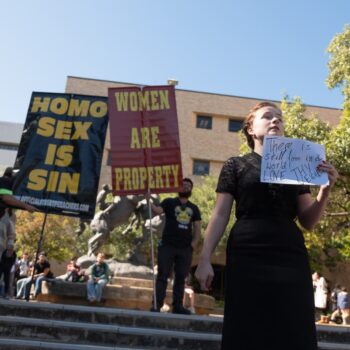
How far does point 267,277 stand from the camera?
216cm

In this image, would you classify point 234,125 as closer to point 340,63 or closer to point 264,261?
point 340,63

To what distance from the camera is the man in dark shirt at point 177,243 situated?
22.2 feet

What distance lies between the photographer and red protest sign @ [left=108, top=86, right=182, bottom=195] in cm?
766

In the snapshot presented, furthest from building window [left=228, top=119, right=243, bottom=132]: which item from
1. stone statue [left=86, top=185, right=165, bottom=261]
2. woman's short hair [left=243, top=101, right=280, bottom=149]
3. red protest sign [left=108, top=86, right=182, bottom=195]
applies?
woman's short hair [left=243, top=101, right=280, bottom=149]

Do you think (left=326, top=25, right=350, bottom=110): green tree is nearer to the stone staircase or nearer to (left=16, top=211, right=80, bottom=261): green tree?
the stone staircase

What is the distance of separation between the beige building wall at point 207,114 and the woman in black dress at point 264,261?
114 feet

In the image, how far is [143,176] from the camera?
768 cm

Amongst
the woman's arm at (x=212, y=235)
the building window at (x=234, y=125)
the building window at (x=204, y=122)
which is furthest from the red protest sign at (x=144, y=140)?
the building window at (x=234, y=125)

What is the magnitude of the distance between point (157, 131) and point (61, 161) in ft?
5.72

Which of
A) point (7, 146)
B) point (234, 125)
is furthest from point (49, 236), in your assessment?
point (7, 146)

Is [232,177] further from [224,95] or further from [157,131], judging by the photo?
[224,95]

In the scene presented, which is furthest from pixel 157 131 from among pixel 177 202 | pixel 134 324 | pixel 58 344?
pixel 58 344

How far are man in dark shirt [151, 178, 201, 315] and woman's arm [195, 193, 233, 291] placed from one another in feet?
14.4

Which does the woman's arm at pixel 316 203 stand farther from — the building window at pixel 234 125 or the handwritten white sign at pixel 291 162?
the building window at pixel 234 125
